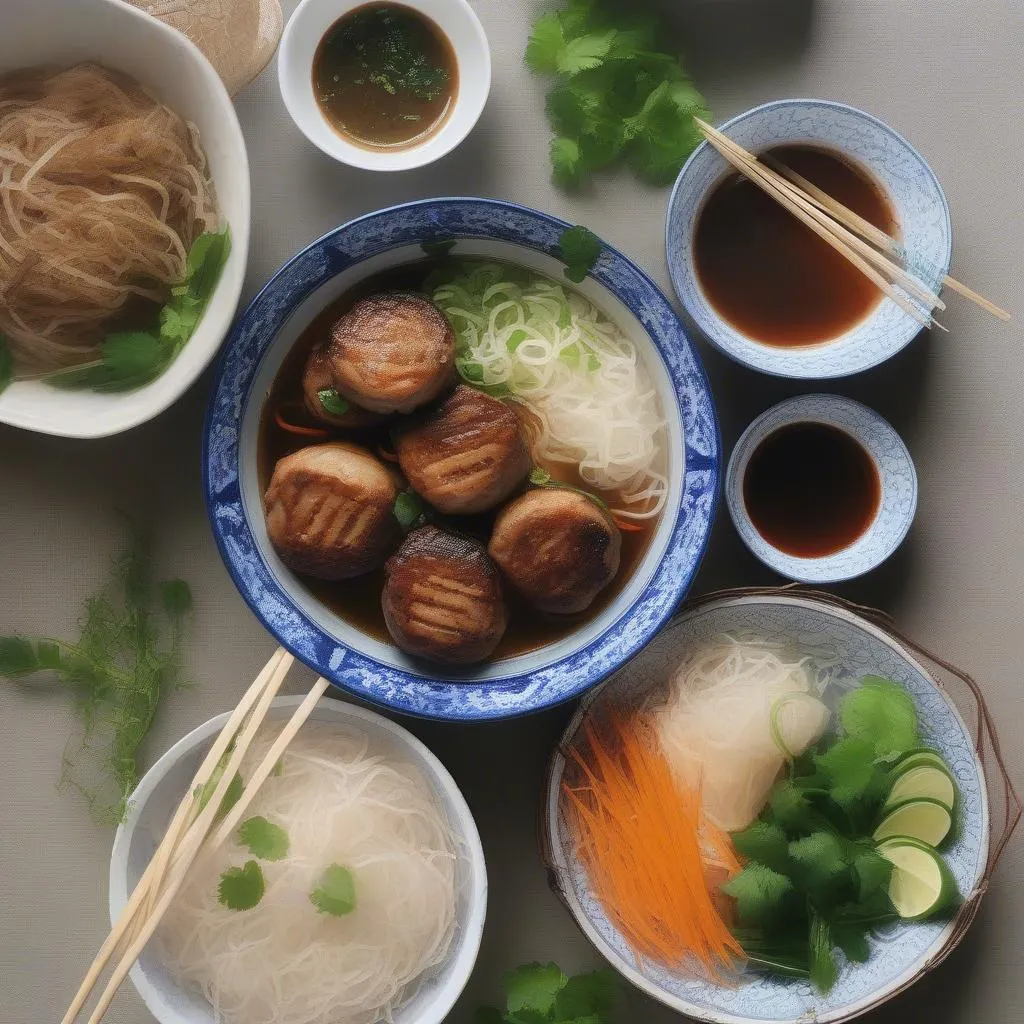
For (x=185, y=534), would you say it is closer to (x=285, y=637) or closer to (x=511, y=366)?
(x=285, y=637)

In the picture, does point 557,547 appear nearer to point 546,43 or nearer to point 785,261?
point 785,261

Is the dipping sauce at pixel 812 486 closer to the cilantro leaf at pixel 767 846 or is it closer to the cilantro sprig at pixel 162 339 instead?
the cilantro leaf at pixel 767 846

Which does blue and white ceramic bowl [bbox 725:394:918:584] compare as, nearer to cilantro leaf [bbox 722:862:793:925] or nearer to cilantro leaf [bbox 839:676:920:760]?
cilantro leaf [bbox 839:676:920:760]

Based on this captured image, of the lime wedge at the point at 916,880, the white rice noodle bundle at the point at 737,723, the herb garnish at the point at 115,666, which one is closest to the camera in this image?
the lime wedge at the point at 916,880

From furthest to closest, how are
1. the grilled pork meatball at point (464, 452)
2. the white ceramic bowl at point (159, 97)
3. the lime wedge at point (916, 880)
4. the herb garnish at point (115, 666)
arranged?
1. the herb garnish at point (115, 666)
2. the lime wedge at point (916, 880)
3. the grilled pork meatball at point (464, 452)
4. the white ceramic bowl at point (159, 97)

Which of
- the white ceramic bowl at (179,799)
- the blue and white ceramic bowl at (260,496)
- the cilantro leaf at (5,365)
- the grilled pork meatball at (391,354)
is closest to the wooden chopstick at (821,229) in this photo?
the blue and white ceramic bowl at (260,496)

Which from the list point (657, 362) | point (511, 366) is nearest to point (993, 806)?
point (657, 362)

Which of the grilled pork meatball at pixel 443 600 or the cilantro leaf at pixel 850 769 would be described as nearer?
the grilled pork meatball at pixel 443 600
